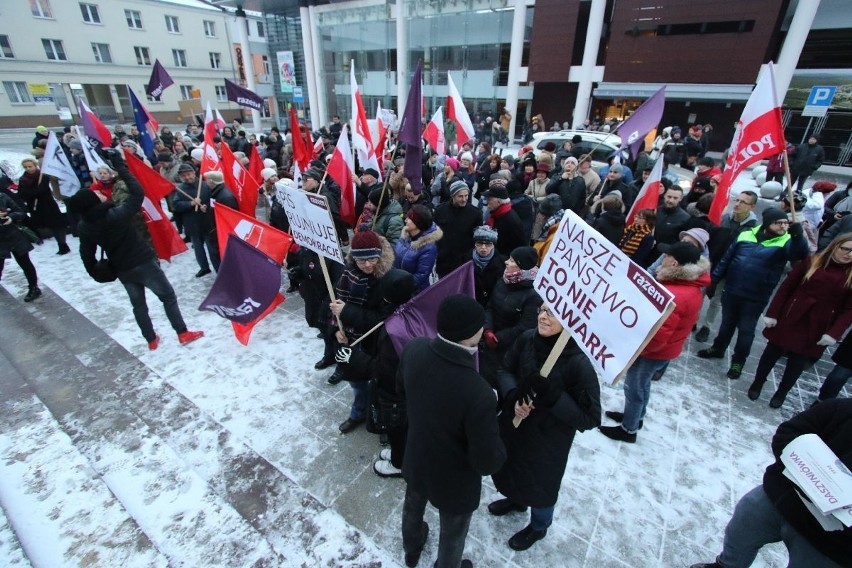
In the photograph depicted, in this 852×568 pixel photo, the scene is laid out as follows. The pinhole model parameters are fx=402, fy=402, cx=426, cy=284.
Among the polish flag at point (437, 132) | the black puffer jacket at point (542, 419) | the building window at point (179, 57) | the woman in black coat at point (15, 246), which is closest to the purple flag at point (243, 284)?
the black puffer jacket at point (542, 419)

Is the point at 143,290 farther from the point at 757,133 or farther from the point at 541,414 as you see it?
the point at 757,133

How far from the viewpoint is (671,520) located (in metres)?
3.25

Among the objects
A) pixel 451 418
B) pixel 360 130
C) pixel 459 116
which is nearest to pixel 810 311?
pixel 451 418

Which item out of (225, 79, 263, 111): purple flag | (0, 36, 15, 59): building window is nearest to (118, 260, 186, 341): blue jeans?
(225, 79, 263, 111): purple flag

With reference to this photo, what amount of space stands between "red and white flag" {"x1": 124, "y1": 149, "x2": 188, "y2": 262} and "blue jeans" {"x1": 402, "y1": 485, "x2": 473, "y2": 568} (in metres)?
6.21

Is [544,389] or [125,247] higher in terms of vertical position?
[544,389]

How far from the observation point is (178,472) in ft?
11.7

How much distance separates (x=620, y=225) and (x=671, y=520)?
345 centimetres

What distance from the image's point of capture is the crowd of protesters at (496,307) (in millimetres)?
2240

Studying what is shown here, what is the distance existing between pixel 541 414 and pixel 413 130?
4532 millimetres

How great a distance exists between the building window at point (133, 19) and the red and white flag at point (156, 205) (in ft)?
139

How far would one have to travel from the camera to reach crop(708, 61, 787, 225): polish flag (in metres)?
4.55

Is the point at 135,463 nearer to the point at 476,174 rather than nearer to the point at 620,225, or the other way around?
the point at 620,225

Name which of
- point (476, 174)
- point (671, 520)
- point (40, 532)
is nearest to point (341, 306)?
point (40, 532)
